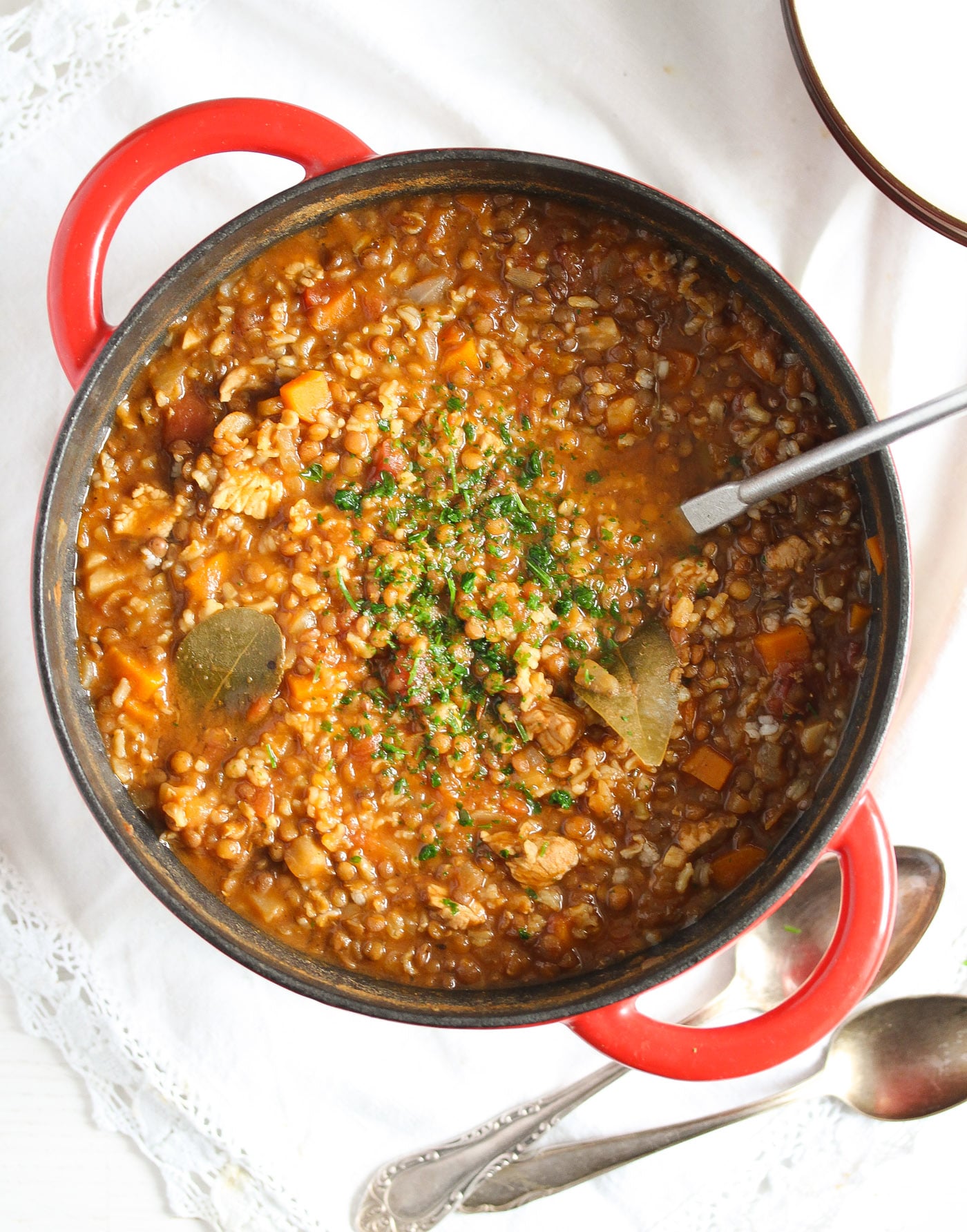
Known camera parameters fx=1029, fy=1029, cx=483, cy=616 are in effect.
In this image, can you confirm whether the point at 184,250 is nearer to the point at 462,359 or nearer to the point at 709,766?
the point at 462,359

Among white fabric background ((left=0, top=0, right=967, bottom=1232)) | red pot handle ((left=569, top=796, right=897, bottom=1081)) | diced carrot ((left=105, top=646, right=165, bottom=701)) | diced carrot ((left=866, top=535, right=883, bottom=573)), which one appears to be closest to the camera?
red pot handle ((left=569, top=796, right=897, bottom=1081))

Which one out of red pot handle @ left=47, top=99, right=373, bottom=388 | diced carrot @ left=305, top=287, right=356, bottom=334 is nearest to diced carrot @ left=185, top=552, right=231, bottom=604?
red pot handle @ left=47, top=99, right=373, bottom=388

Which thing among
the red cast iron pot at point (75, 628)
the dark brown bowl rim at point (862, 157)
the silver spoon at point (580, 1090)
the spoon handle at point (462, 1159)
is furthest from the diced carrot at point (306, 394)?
the spoon handle at point (462, 1159)

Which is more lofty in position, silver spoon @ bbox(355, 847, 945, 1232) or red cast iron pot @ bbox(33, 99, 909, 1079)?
red cast iron pot @ bbox(33, 99, 909, 1079)

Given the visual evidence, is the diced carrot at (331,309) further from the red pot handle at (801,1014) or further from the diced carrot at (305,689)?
the red pot handle at (801,1014)

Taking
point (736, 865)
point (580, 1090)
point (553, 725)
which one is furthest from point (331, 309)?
point (580, 1090)

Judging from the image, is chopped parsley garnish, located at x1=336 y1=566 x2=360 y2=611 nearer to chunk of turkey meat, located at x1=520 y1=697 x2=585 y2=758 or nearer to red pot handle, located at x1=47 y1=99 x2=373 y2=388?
chunk of turkey meat, located at x1=520 y1=697 x2=585 y2=758

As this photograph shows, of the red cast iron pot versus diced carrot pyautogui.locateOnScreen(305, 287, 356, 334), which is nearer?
the red cast iron pot
